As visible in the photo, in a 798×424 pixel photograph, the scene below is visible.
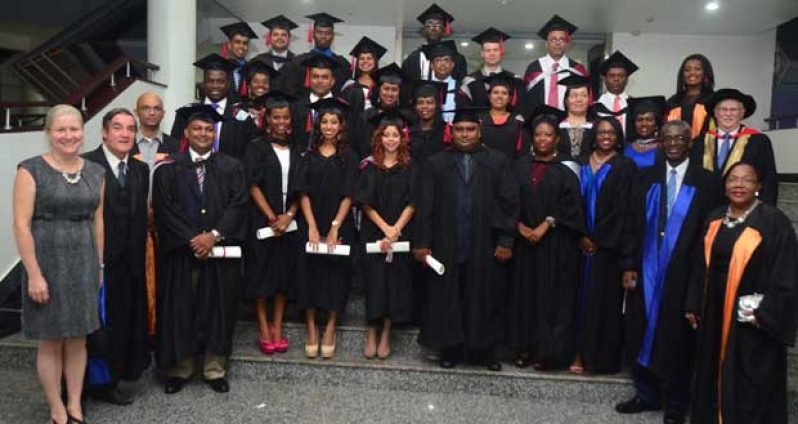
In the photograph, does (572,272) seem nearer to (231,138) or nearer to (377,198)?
(377,198)

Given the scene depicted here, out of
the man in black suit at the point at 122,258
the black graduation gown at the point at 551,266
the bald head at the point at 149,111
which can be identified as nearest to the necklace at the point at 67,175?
the man in black suit at the point at 122,258

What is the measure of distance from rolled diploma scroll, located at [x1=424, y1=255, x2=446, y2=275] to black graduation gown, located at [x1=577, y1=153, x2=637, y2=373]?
876 millimetres

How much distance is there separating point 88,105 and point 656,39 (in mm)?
9108

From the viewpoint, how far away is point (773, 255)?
2773mm

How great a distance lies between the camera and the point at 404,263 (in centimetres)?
370

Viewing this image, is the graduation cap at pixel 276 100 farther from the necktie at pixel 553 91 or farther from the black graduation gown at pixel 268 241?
the necktie at pixel 553 91

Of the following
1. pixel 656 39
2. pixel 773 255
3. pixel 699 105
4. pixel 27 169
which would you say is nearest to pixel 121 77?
pixel 27 169

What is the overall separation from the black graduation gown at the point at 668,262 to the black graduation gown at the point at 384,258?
4.32 feet

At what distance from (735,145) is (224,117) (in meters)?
3.24

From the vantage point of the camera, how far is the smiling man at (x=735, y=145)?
339 centimetres

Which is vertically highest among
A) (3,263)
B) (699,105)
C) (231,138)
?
(699,105)

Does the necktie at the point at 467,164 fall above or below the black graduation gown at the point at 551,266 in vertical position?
above

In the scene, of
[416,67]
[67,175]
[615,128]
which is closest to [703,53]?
[416,67]

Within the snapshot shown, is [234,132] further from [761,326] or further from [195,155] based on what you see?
[761,326]
